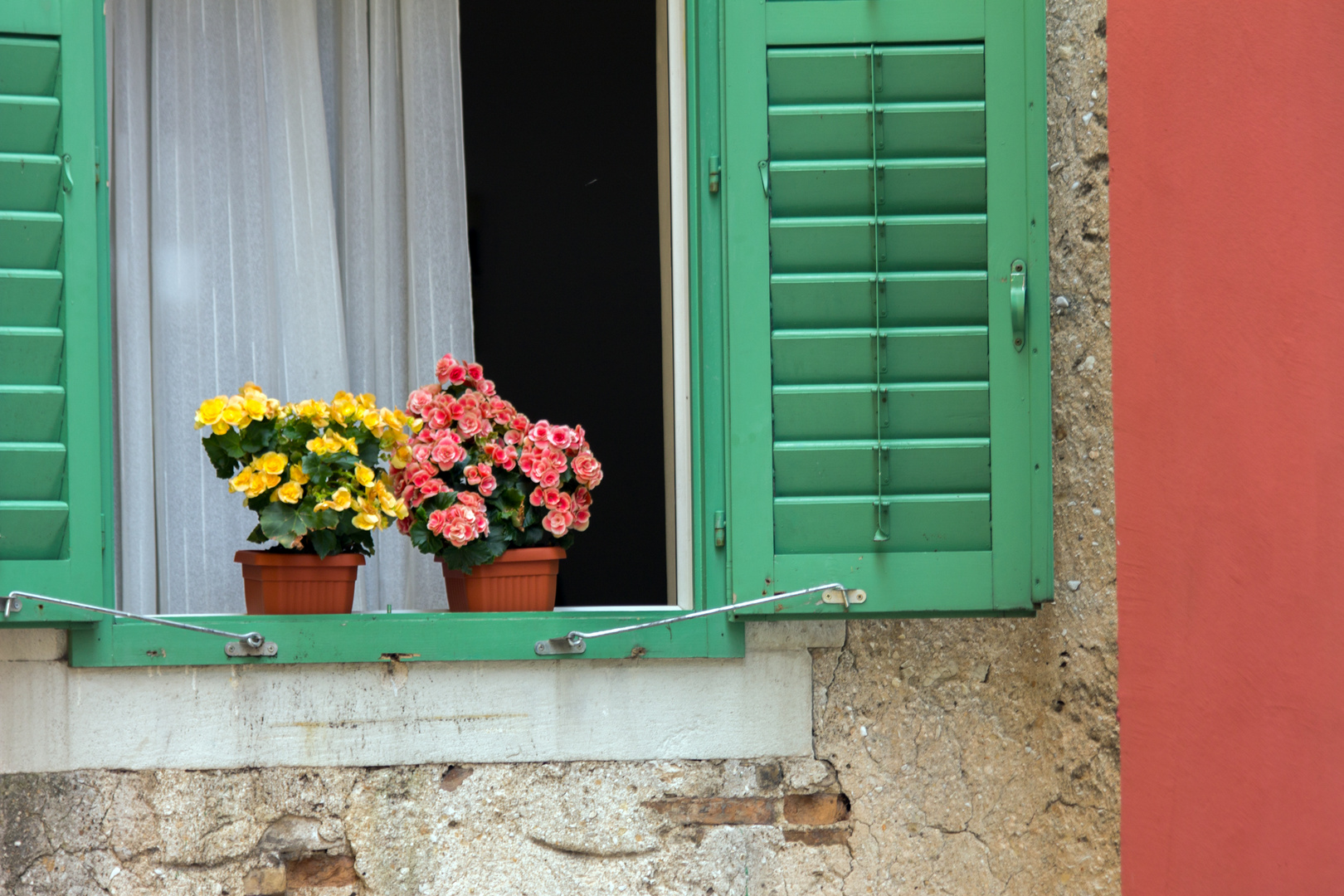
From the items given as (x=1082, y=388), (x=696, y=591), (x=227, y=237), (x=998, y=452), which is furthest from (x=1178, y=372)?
(x=227, y=237)

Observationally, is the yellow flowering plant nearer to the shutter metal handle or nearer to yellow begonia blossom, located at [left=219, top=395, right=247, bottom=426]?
yellow begonia blossom, located at [left=219, top=395, right=247, bottom=426]

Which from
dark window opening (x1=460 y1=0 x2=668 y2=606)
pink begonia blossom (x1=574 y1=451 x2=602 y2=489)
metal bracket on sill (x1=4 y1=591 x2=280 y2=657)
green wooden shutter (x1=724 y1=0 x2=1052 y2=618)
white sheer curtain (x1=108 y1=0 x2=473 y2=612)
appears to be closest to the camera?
metal bracket on sill (x1=4 y1=591 x2=280 y2=657)

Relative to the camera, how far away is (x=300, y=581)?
7.80ft

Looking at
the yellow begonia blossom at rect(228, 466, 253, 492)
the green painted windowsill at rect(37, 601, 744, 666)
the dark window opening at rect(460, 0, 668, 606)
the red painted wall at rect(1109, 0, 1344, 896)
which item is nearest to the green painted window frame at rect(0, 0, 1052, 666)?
the green painted windowsill at rect(37, 601, 744, 666)

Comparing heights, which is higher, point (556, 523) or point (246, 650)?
point (556, 523)

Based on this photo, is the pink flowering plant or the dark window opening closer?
the pink flowering plant

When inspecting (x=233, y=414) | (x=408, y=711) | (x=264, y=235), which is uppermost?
(x=264, y=235)

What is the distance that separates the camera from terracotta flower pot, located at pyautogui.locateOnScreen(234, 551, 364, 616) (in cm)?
237

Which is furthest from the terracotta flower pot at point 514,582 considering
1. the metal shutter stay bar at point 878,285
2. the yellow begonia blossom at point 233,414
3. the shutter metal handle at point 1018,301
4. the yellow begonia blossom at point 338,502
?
the shutter metal handle at point 1018,301

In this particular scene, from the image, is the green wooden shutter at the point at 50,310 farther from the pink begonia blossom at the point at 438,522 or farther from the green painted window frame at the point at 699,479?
the pink begonia blossom at the point at 438,522

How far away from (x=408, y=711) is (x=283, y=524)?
0.46m

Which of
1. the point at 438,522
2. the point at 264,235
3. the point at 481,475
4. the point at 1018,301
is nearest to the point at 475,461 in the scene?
the point at 481,475

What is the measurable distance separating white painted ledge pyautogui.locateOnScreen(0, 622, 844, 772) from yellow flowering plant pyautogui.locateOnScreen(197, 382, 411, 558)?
296 mm

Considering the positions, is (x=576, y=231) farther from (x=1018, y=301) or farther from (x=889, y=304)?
(x=1018, y=301)
